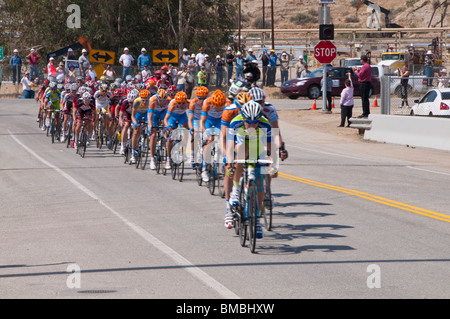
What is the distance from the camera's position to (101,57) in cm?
4091

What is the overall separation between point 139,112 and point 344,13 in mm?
92507

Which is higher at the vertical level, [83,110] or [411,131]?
[83,110]

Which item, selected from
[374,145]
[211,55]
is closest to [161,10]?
[211,55]

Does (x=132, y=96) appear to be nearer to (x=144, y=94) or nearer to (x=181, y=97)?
(x=144, y=94)

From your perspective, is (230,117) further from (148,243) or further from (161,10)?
(161,10)

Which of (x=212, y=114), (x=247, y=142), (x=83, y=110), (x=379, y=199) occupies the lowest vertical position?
(x=379, y=199)

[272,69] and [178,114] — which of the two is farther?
[272,69]

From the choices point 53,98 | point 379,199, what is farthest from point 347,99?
point 379,199

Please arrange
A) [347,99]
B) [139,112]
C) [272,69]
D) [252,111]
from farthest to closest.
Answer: [272,69], [347,99], [139,112], [252,111]

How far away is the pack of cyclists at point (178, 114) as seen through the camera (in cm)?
1035

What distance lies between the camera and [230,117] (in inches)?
447
